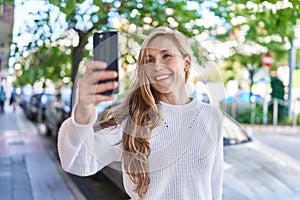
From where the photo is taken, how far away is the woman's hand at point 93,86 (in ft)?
3.34

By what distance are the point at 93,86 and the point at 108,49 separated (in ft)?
0.57

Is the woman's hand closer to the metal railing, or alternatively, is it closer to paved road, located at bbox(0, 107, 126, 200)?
paved road, located at bbox(0, 107, 126, 200)

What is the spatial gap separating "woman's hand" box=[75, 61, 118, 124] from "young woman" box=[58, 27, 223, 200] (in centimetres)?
36

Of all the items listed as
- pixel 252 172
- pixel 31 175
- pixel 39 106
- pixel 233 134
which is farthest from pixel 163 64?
pixel 39 106

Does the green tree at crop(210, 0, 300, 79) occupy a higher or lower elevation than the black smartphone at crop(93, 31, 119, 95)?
higher

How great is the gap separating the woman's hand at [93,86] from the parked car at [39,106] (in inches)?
577

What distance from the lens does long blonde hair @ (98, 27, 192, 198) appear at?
4.82ft

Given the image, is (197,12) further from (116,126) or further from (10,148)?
(10,148)

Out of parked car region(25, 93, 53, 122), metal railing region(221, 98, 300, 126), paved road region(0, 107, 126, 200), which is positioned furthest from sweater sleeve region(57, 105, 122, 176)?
parked car region(25, 93, 53, 122)

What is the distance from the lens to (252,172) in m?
4.27

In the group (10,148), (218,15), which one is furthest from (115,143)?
(10,148)

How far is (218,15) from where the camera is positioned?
4.29 meters

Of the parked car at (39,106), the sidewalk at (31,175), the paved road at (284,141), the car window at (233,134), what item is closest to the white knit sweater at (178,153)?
the car window at (233,134)

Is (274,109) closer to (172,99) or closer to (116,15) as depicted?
(116,15)
